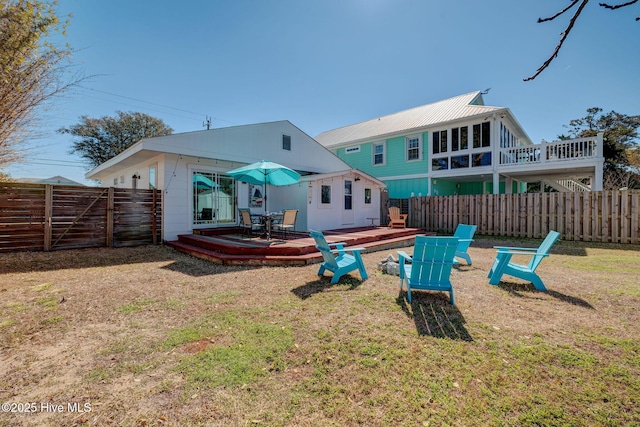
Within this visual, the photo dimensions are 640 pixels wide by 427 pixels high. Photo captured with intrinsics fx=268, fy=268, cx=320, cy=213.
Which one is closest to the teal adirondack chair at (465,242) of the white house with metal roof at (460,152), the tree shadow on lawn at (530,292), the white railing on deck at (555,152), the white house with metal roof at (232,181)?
the tree shadow on lawn at (530,292)

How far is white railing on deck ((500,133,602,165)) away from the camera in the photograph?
39.0 feet

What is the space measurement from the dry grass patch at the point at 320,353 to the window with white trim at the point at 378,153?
1387cm

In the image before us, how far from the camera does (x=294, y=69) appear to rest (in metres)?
12.6

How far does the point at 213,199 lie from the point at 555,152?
1596cm

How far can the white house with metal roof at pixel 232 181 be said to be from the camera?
32.2ft

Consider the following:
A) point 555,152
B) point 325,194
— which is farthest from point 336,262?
point 555,152

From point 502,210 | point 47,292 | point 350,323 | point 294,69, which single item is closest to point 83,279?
point 47,292

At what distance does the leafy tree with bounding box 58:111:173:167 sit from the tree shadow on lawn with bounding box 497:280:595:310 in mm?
A: 32482

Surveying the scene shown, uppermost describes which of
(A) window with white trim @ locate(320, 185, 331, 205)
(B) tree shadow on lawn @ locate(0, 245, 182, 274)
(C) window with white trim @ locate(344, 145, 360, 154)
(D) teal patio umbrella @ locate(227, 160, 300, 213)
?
(C) window with white trim @ locate(344, 145, 360, 154)

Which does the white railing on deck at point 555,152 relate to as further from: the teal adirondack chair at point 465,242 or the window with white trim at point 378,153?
the teal adirondack chair at point 465,242

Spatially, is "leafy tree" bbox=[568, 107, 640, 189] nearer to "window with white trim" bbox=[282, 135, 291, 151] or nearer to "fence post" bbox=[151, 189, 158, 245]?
"window with white trim" bbox=[282, 135, 291, 151]

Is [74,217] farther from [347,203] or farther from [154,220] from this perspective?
[347,203]

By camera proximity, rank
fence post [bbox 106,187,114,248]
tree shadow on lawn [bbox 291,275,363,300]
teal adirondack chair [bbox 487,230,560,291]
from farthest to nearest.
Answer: fence post [bbox 106,187,114,248] → teal adirondack chair [bbox 487,230,560,291] → tree shadow on lawn [bbox 291,275,363,300]

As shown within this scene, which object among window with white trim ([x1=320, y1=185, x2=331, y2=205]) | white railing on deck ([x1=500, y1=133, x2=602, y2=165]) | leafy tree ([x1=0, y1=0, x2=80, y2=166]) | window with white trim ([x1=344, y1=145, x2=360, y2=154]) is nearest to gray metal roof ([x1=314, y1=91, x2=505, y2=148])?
window with white trim ([x1=344, y1=145, x2=360, y2=154])
